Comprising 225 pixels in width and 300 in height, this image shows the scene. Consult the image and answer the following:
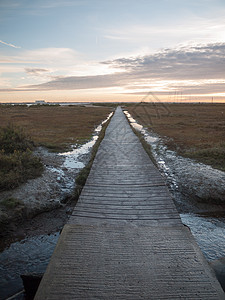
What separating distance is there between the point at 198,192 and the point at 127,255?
485 cm

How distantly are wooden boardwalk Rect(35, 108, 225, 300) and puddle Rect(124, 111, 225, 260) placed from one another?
1.04 metres

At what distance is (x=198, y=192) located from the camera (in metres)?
7.72

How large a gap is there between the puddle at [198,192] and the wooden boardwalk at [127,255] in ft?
3.42

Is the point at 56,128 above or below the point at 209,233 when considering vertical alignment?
above

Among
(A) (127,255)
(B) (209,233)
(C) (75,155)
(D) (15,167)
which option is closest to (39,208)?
(D) (15,167)

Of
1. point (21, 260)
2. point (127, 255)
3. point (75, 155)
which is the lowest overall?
point (21, 260)

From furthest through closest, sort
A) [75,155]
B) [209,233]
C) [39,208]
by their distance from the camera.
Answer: [75,155] → [39,208] → [209,233]

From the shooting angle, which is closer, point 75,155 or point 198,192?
point 198,192

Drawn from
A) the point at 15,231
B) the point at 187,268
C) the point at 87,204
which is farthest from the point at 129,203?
the point at 15,231

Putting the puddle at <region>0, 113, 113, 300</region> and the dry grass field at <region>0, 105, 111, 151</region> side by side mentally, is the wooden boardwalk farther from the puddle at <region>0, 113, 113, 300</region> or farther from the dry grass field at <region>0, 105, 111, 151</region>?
the dry grass field at <region>0, 105, 111, 151</region>

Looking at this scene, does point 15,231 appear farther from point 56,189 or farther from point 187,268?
point 187,268

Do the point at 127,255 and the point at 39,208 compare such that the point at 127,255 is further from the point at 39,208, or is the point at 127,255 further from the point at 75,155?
the point at 75,155

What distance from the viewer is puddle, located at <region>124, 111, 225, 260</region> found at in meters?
5.31

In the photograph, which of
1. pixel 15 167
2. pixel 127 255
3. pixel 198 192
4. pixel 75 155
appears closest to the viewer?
pixel 127 255
